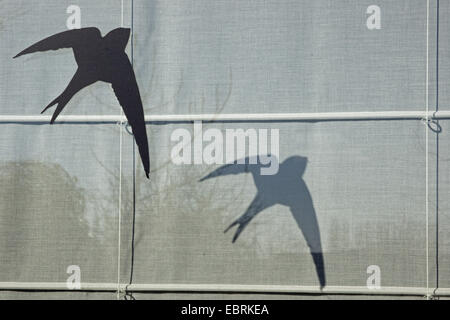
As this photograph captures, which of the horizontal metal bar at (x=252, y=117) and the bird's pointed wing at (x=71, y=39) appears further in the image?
Result: the bird's pointed wing at (x=71, y=39)

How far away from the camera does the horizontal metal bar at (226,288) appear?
3035 millimetres

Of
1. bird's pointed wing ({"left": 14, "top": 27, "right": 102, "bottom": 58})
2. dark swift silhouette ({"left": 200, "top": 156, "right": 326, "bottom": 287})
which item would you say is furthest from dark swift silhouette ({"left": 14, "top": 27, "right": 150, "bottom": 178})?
dark swift silhouette ({"left": 200, "top": 156, "right": 326, "bottom": 287})

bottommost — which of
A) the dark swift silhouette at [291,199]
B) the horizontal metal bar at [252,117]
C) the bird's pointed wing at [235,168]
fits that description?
the dark swift silhouette at [291,199]

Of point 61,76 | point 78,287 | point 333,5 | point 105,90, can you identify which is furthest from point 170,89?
point 78,287

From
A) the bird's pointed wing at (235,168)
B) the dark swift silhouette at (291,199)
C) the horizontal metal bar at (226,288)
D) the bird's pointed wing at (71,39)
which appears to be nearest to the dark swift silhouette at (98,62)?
the bird's pointed wing at (71,39)

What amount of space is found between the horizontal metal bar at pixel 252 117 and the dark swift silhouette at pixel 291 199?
9.0 inches

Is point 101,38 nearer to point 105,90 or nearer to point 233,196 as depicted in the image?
point 105,90

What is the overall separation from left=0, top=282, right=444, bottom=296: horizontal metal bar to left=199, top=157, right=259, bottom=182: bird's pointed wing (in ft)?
1.86

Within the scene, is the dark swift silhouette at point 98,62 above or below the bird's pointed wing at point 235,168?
above

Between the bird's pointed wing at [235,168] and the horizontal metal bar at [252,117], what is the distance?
21cm

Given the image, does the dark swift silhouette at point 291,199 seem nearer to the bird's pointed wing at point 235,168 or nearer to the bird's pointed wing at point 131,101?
the bird's pointed wing at point 235,168

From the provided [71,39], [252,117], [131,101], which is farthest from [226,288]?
[71,39]

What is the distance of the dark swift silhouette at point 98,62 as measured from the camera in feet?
10.6

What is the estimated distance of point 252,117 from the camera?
3148mm
